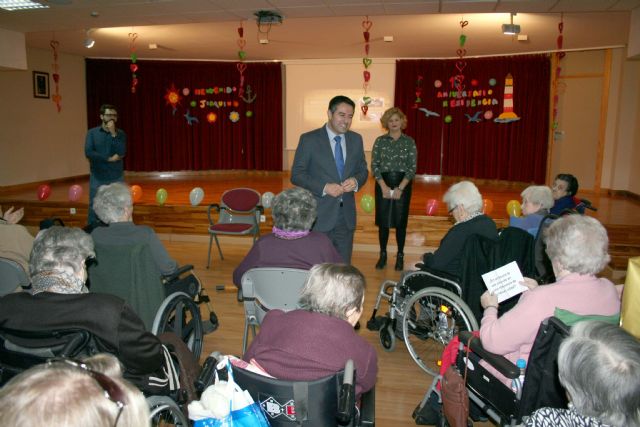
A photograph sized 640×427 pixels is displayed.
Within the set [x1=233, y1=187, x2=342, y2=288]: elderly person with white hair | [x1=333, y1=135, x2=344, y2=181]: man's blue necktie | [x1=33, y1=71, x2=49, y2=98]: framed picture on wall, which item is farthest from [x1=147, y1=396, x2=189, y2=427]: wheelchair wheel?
[x1=33, y1=71, x2=49, y2=98]: framed picture on wall

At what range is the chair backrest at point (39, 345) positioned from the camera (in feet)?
5.08

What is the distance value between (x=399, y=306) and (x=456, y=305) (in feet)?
1.77

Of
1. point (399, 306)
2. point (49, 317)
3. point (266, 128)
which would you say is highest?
point (266, 128)

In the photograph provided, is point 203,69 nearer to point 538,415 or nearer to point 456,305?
point 456,305

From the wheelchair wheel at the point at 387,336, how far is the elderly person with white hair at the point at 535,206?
3.57ft

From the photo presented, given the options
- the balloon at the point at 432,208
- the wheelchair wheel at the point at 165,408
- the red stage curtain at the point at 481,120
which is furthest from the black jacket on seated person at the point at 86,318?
the red stage curtain at the point at 481,120

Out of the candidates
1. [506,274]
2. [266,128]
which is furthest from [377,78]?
[506,274]

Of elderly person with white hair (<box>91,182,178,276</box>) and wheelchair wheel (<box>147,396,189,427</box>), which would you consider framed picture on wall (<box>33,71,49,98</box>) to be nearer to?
elderly person with white hair (<box>91,182,178,276</box>)

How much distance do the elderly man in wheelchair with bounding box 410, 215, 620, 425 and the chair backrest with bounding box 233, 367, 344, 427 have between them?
0.73m

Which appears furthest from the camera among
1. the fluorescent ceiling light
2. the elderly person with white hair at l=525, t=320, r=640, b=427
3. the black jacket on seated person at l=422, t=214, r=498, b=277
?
the fluorescent ceiling light

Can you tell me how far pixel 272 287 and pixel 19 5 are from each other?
514cm

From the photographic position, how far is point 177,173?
12234 millimetres

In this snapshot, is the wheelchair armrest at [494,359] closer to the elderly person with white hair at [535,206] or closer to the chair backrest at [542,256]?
the chair backrest at [542,256]

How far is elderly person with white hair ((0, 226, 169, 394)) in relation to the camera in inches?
62.0
